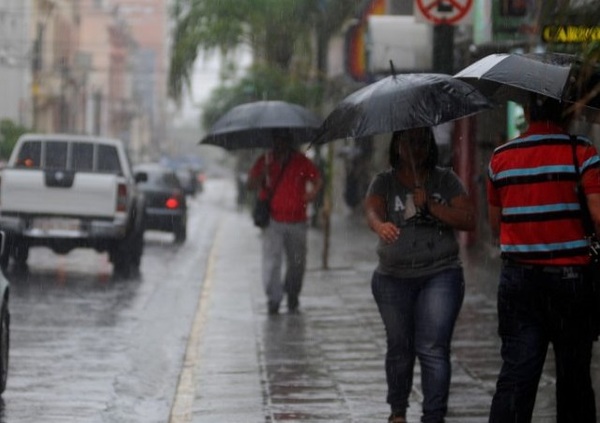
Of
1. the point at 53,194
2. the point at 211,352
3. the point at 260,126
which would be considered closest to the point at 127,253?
the point at 53,194

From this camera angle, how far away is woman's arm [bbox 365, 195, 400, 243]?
798 centimetres

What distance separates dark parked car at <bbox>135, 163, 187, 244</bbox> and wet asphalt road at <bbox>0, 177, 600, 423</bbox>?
28.4 ft

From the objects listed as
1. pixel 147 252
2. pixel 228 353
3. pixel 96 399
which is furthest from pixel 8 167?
pixel 96 399

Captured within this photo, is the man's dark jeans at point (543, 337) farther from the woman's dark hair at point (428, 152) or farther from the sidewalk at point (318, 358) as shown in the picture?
the sidewalk at point (318, 358)

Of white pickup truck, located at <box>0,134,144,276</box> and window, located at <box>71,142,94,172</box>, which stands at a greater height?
window, located at <box>71,142,94,172</box>

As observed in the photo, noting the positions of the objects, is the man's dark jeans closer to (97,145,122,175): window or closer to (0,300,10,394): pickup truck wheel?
(0,300,10,394): pickup truck wheel

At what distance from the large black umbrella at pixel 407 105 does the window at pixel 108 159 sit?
42.2 ft

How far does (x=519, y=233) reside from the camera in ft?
22.0

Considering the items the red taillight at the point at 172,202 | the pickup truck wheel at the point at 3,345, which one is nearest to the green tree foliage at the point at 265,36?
the red taillight at the point at 172,202

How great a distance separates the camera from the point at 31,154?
68.6 feet

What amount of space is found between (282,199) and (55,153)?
709 centimetres

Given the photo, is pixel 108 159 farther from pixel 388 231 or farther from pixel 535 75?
pixel 535 75

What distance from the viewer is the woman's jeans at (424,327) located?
26.4ft

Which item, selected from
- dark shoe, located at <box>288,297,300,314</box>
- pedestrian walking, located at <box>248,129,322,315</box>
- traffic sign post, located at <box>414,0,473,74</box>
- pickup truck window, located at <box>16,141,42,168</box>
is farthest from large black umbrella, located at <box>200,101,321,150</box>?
pickup truck window, located at <box>16,141,42,168</box>
